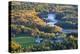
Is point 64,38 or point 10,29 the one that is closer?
point 10,29

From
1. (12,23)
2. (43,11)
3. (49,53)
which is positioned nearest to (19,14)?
(12,23)

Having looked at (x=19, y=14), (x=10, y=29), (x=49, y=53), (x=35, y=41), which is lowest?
(x=49, y=53)

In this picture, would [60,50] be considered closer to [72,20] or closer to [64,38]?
[64,38]

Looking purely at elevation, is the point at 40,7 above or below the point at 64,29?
above

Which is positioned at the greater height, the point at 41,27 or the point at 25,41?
the point at 41,27
